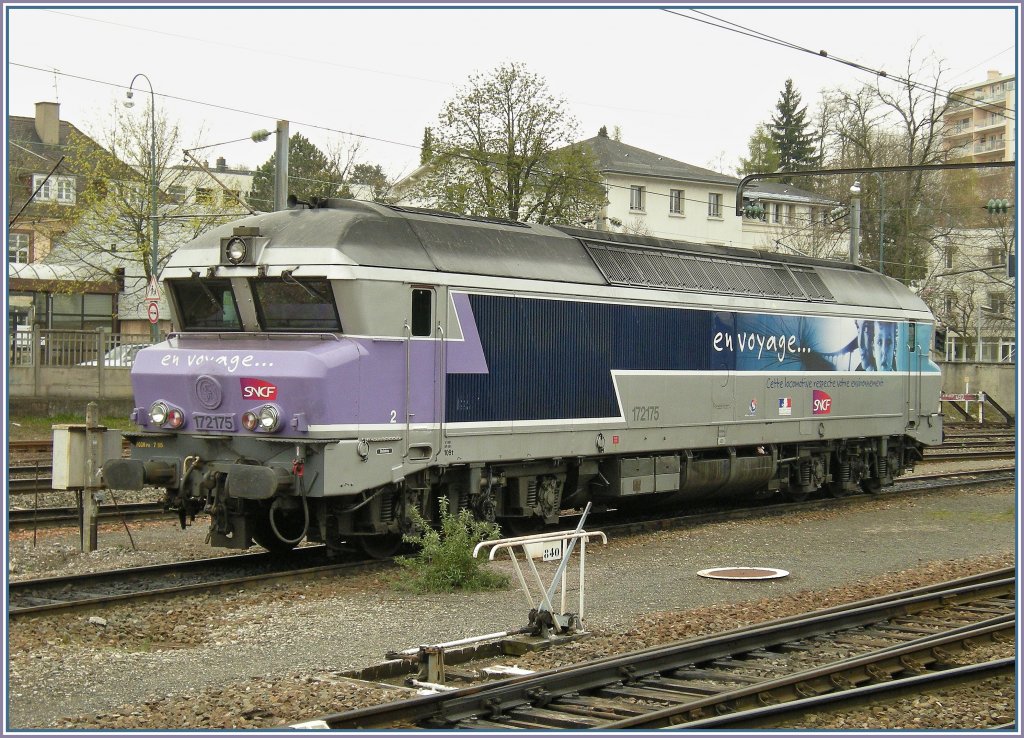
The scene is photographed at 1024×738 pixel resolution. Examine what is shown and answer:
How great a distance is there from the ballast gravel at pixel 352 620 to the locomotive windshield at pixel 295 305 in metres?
2.80

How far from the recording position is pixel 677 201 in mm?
60906

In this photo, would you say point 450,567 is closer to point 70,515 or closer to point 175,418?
point 175,418

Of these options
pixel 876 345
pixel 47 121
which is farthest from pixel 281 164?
pixel 47 121

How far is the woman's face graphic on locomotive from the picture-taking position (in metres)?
21.1

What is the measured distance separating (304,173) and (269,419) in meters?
63.5

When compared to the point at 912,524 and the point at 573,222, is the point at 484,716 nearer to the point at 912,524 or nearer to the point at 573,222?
the point at 912,524

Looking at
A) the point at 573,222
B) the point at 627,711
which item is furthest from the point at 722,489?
the point at 573,222

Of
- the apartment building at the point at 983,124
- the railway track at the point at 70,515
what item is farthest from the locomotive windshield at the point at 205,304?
the apartment building at the point at 983,124

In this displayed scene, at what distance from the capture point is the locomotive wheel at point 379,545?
13.6 m

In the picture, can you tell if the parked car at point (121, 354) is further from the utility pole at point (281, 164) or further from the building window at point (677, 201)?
the building window at point (677, 201)

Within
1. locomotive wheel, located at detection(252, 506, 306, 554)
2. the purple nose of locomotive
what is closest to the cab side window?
the purple nose of locomotive

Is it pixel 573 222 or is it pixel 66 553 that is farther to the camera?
pixel 573 222

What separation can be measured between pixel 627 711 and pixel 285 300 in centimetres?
669

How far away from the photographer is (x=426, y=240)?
13.5 m
